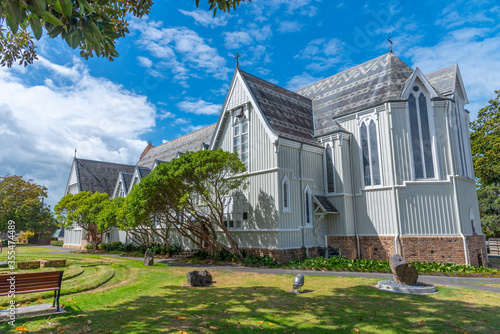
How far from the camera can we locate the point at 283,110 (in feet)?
77.5

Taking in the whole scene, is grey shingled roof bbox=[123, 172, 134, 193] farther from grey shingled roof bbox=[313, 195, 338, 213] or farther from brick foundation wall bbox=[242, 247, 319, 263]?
grey shingled roof bbox=[313, 195, 338, 213]

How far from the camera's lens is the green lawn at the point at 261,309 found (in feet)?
22.1

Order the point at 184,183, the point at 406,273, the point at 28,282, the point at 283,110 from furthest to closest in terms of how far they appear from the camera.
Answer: the point at 283,110, the point at 184,183, the point at 406,273, the point at 28,282

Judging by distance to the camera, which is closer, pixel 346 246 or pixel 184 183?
pixel 184 183

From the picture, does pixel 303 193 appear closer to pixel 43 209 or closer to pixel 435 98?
pixel 435 98

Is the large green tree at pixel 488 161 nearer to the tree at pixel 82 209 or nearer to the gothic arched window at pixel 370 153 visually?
the gothic arched window at pixel 370 153

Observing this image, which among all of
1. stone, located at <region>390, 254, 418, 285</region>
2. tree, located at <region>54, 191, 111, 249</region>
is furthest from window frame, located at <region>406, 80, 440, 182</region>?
tree, located at <region>54, 191, 111, 249</region>

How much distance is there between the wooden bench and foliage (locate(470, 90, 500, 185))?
3430cm

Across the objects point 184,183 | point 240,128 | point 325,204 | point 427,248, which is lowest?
point 427,248

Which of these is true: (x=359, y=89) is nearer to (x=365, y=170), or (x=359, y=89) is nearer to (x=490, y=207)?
(x=365, y=170)

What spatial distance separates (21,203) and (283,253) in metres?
45.9

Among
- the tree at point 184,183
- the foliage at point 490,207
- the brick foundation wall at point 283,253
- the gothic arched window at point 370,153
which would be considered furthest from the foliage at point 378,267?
the foliage at point 490,207

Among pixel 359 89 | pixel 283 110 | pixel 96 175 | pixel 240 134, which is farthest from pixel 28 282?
pixel 96 175

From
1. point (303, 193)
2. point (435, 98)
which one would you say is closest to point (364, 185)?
point (303, 193)
